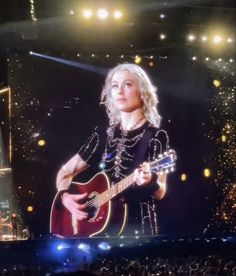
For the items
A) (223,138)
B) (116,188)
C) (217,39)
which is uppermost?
(217,39)

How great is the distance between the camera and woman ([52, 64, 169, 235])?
28.0 ft

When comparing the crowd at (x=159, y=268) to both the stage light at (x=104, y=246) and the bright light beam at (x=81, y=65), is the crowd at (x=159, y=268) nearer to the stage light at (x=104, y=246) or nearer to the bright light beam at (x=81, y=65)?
the stage light at (x=104, y=246)

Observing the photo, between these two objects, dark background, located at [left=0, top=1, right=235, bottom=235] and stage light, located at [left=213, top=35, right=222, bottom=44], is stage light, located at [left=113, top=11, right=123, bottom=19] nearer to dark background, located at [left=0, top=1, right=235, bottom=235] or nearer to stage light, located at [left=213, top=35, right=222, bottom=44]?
dark background, located at [left=0, top=1, right=235, bottom=235]

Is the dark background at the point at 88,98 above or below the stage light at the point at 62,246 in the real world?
above

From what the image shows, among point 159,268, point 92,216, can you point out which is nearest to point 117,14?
point 92,216

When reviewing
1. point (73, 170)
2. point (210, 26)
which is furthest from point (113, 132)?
point (210, 26)

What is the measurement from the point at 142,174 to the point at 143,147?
1.60 ft

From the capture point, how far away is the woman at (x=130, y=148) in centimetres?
855

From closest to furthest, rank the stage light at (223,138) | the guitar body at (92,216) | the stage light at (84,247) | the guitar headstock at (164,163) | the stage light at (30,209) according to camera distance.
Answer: the stage light at (84,247)
the guitar headstock at (164,163)
the guitar body at (92,216)
the stage light at (30,209)
the stage light at (223,138)

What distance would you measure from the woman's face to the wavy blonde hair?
0.07 m

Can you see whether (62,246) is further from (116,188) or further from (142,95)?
(142,95)

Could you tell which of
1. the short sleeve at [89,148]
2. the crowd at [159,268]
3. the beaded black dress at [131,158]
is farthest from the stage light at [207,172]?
the crowd at [159,268]

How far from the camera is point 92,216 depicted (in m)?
8.55

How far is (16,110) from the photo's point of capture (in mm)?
8820
